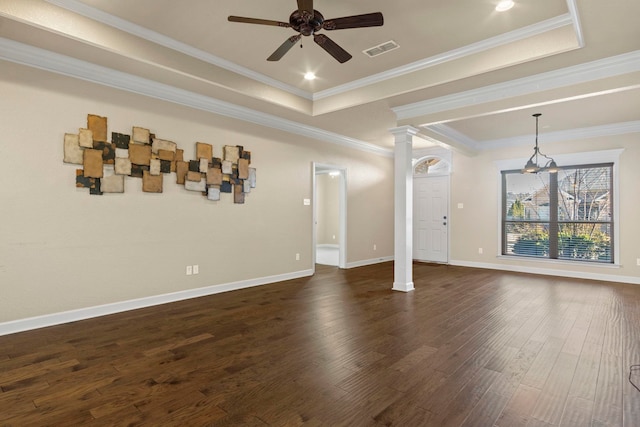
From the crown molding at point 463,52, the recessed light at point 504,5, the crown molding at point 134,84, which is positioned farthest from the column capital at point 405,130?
the recessed light at point 504,5

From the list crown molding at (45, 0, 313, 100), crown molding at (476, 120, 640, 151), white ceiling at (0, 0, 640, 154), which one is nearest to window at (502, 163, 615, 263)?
crown molding at (476, 120, 640, 151)

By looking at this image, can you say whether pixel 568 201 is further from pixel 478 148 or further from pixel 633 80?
pixel 633 80

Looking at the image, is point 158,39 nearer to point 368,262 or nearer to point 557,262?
point 368,262

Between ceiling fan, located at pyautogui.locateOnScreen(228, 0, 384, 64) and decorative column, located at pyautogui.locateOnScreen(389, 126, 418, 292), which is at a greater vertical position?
ceiling fan, located at pyautogui.locateOnScreen(228, 0, 384, 64)

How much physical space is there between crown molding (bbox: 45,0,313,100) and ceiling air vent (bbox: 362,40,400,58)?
1388 millimetres

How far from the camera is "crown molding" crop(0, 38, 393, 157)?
3236 mm

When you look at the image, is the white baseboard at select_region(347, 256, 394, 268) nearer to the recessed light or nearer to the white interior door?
the white interior door

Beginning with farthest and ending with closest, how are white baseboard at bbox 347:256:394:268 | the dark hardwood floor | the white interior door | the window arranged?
the white interior door → white baseboard at bbox 347:256:394:268 → the window → the dark hardwood floor

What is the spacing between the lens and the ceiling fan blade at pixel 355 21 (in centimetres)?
246

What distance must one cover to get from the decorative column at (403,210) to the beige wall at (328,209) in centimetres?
579

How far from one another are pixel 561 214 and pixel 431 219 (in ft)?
8.52

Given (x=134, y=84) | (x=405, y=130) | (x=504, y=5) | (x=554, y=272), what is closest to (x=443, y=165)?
(x=554, y=272)

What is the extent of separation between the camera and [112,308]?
12.6 feet

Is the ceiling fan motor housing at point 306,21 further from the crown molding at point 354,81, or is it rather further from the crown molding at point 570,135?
the crown molding at point 570,135
